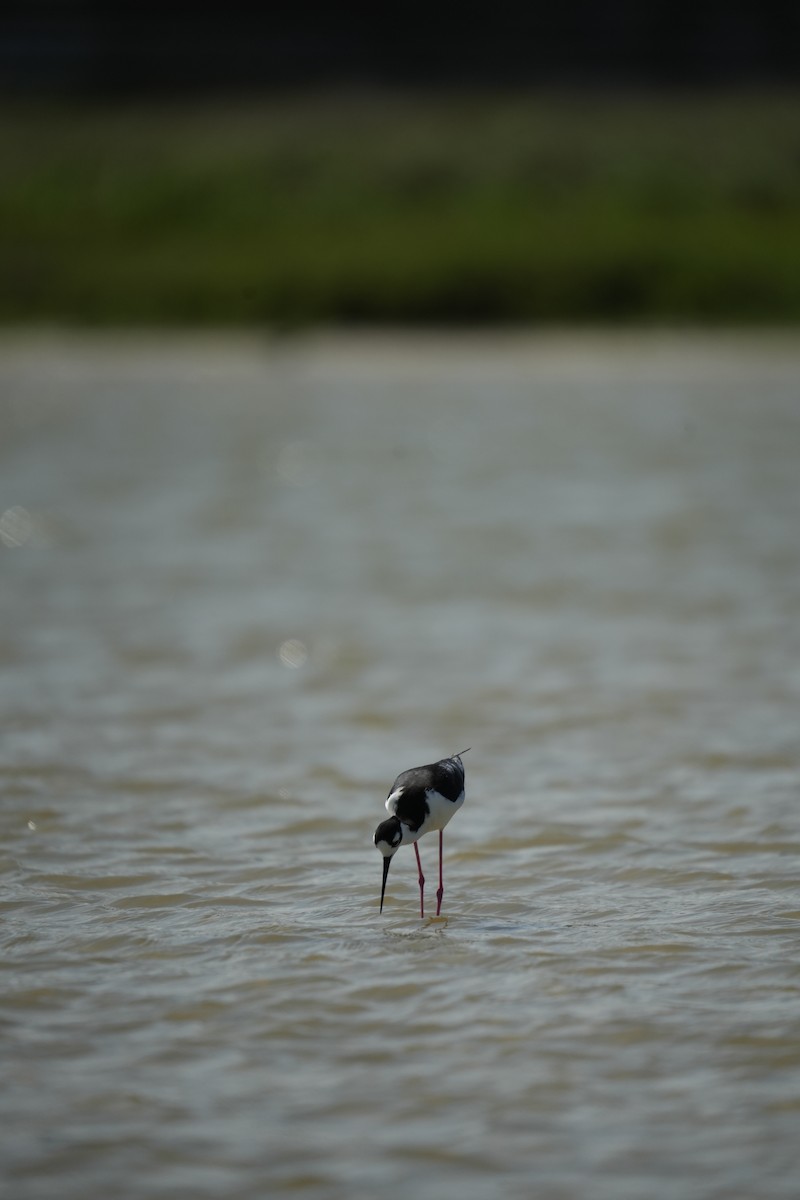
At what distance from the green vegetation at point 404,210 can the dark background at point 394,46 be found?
1.39m

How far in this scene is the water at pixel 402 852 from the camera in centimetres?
414

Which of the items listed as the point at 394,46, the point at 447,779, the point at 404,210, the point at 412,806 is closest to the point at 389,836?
the point at 412,806

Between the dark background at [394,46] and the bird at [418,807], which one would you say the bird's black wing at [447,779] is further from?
the dark background at [394,46]

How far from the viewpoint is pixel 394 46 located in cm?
3388

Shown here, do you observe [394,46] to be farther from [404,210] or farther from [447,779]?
[447,779]

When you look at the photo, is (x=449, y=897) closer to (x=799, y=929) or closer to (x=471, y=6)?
(x=799, y=929)

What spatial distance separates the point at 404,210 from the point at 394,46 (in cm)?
856

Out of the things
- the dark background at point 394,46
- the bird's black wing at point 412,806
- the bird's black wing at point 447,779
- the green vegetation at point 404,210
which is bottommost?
the bird's black wing at point 412,806

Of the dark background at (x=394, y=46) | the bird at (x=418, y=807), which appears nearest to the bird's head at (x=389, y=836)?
the bird at (x=418, y=807)

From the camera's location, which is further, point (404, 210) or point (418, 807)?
point (404, 210)

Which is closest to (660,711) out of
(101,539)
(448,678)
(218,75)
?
(448,678)

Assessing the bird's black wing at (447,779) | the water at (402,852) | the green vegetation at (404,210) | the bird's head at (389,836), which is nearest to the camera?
the water at (402,852)

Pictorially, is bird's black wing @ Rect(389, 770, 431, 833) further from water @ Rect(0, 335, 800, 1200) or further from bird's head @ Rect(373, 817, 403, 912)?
water @ Rect(0, 335, 800, 1200)

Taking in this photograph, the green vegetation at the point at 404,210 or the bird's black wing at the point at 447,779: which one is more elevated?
the green vegetation at the point at 404,210
